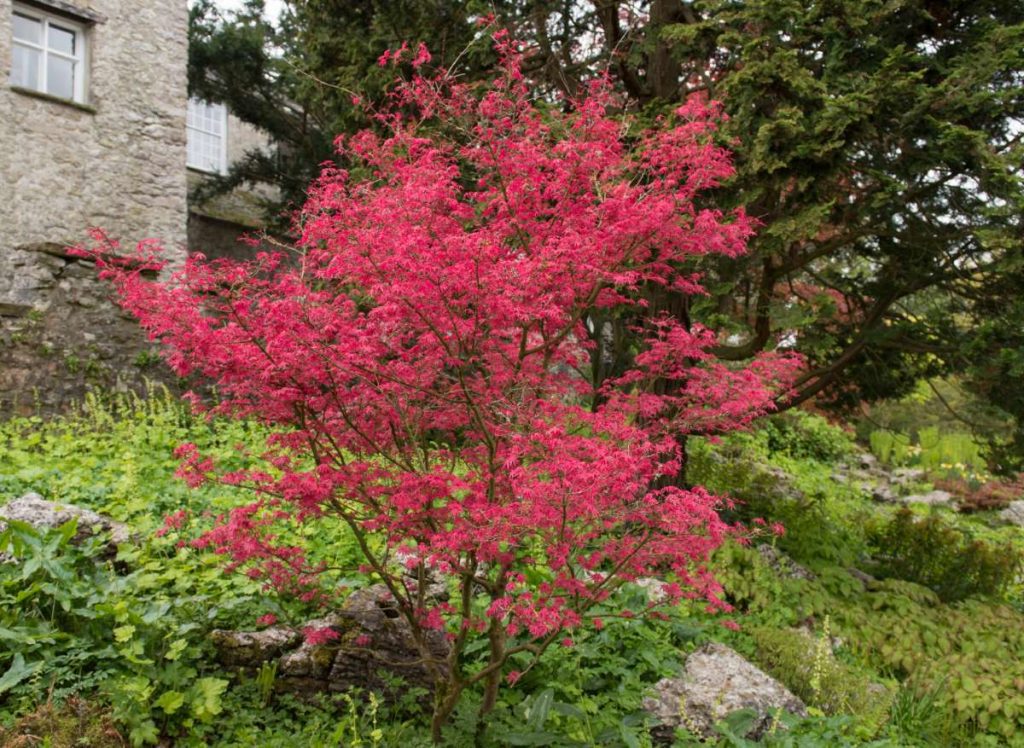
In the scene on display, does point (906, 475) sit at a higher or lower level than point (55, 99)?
lower

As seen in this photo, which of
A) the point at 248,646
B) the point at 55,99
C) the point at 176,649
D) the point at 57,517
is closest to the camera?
the point at 176,649

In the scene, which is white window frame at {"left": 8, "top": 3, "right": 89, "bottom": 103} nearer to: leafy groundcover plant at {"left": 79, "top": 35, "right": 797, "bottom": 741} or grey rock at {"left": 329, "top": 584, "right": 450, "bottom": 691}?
leafy groundcover plant at {"left": 79, "top": 35, "right": 797, "bottom": 741}

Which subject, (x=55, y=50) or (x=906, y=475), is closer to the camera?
(x=55, y=50)

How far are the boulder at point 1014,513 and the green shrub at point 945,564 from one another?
3975mm

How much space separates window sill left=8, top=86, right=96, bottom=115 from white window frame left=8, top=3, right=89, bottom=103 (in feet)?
0.21

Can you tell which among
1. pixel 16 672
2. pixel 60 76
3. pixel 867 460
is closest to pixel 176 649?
pixel 16 672

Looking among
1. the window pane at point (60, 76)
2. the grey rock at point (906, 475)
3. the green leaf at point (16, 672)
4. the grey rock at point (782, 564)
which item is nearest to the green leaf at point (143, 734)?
the green leaf at point (16, 672)

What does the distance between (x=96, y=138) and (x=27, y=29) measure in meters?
1.56

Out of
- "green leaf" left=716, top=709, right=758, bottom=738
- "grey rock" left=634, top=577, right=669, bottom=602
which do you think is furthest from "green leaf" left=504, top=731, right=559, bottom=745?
"grey rock" left=634, top=577, right=669, bottom=602

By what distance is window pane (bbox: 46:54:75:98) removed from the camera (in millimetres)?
10469

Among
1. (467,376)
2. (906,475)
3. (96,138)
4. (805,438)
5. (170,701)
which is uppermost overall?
(96,138)

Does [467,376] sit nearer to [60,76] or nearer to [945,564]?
[945,564]

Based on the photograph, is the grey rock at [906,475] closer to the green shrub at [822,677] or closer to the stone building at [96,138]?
the green shrub at [822,677]

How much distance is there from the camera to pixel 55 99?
33.9ft
